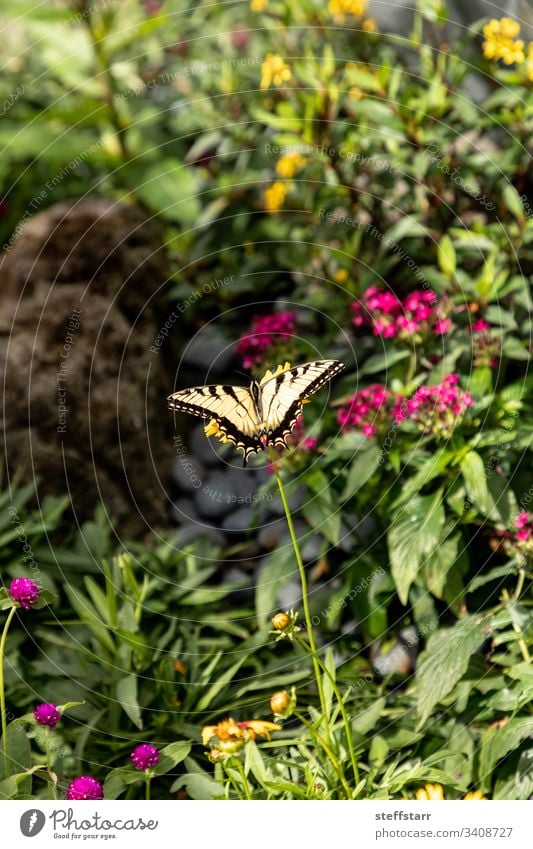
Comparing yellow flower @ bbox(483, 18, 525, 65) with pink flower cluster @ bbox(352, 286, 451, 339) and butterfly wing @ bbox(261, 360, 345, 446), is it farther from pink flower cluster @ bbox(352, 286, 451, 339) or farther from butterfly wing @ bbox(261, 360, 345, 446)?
butterfly wing @ bbox(261, 360, 345, 446)

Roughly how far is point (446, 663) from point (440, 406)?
713 millimetres

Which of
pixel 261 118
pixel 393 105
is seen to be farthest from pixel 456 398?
pixel 261 118

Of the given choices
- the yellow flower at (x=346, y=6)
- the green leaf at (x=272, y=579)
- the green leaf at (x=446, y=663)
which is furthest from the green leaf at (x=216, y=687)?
the yellow flower at (x=346, y=6)

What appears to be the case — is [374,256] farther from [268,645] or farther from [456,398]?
[268,645]

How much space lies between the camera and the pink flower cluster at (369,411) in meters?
2.78

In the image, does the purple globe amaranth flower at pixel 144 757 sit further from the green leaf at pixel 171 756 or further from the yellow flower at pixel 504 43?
the yellow flower at pixel 504 43

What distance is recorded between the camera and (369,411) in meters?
2.80

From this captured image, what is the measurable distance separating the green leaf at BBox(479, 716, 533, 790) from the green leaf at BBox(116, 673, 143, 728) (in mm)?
933

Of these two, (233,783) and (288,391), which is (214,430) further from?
(233,783)

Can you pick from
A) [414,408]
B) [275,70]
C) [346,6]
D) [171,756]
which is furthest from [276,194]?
[171,756]

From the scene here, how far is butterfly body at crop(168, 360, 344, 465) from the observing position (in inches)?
97.0

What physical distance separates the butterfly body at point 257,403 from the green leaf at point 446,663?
722 millimetres

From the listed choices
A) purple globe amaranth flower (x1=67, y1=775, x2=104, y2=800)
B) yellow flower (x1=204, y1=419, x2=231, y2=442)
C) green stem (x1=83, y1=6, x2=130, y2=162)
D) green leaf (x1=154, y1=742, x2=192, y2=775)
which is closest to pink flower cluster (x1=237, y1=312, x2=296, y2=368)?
yellow flower (x1=204, y1=419, x2=231, y2=442)

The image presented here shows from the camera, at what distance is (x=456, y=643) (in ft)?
8.40
